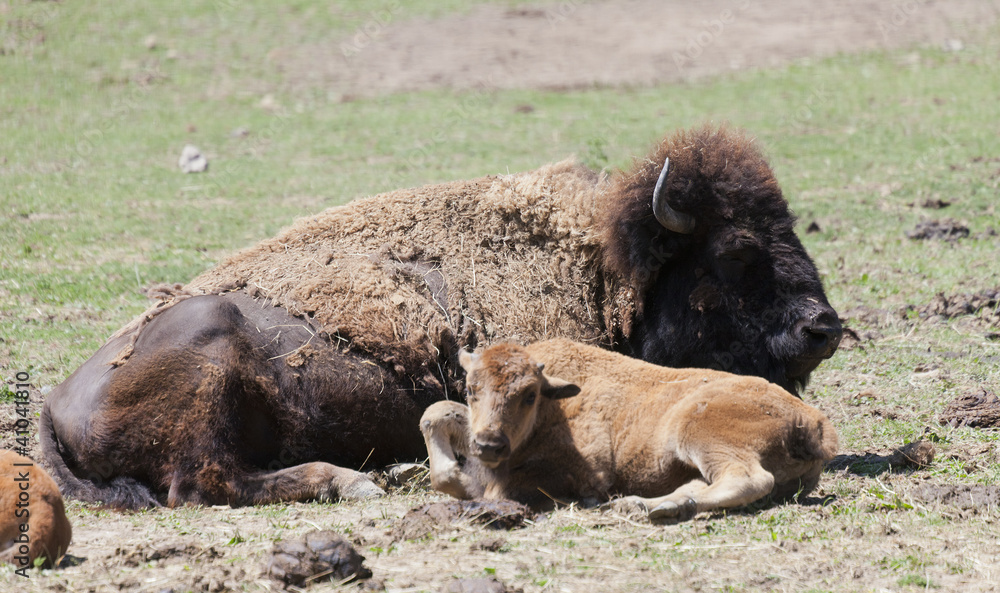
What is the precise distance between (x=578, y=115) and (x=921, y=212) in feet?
25.8

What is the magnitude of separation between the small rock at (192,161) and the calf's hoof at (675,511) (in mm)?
13212

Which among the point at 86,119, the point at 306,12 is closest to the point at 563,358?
the point at 86,119

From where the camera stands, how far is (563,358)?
5.91 meters

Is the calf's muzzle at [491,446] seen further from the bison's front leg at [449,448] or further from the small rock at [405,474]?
the small rock at [405,474]

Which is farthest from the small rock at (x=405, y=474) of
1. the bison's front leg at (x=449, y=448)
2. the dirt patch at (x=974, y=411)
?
the dirt patch at (x=974, y=411)

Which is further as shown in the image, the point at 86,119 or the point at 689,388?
the point at 86,119

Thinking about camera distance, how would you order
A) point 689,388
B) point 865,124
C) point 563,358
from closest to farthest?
point 689,388 < point 563,358 < point 865,124

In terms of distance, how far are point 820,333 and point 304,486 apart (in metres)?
3.20

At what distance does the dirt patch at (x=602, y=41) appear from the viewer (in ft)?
73.5

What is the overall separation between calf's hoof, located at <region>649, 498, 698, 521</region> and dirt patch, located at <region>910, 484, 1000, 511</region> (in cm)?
123

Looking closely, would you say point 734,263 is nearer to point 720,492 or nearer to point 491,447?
point 720,492

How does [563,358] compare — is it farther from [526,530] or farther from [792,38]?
[792,38]

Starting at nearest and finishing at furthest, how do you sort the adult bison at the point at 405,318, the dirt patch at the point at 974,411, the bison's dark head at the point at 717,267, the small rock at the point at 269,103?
the adult bison at the point at 405,318 < the bison's dark head at the point at 717,267 < the dirt patch at the point at 974,411 < the small rock at the point at 269,103

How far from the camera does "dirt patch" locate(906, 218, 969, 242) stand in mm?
12062
